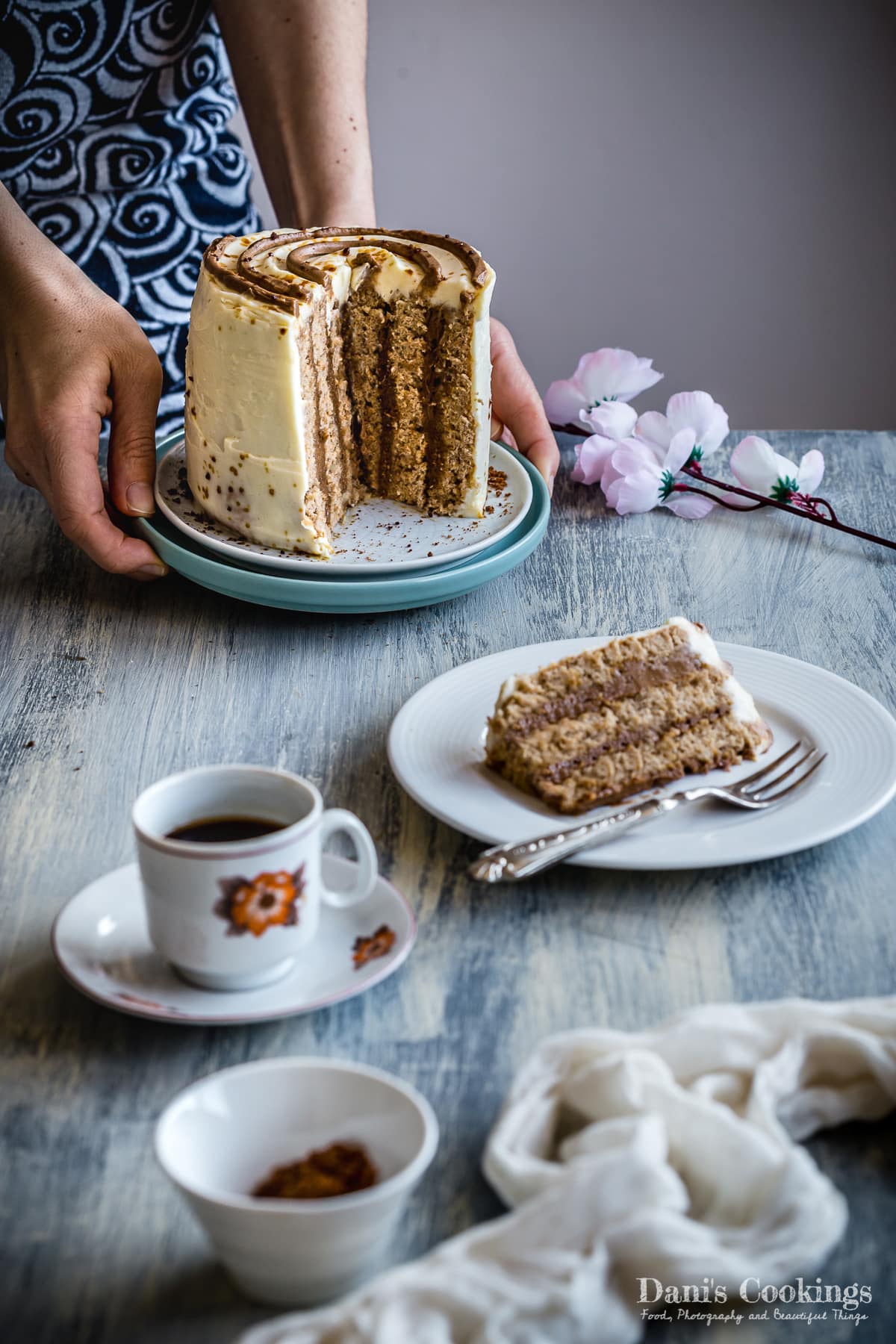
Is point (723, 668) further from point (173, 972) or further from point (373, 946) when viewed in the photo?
point (173, 972)

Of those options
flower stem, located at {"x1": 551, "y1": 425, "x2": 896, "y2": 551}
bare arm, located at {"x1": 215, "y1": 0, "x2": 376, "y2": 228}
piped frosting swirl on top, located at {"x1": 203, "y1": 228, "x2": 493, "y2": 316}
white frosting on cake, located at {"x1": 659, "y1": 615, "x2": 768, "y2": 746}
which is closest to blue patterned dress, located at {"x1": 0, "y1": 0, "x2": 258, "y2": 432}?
bare arm, located at {"x1": 215, "y1": 0, "x2": 376, "y2": 228}

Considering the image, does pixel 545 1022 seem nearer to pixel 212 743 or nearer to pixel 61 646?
pixel 212 743

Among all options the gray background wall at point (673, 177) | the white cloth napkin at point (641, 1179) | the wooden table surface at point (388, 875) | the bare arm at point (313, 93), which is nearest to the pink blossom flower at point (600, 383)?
the wooden table surface at point (388, 875)

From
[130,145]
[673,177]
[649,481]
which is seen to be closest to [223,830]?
[649,481]

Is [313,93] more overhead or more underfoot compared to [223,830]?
more overhead

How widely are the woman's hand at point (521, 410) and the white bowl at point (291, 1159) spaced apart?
4.24ft

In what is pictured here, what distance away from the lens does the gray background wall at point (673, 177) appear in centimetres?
333

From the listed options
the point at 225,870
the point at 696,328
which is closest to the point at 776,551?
the point at 225,870

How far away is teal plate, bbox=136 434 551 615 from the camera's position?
1.52 meters

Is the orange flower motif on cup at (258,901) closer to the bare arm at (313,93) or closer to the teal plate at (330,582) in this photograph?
the teal plate at (330,582)

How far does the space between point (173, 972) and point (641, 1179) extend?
41 centimetres

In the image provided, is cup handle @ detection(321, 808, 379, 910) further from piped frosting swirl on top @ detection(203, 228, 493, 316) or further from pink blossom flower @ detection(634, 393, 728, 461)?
pink blossom flower @ detection(634, 393, 728, 461)

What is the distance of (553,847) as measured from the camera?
41.9 inches

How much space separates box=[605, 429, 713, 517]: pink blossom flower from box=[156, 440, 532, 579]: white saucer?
0.16m
